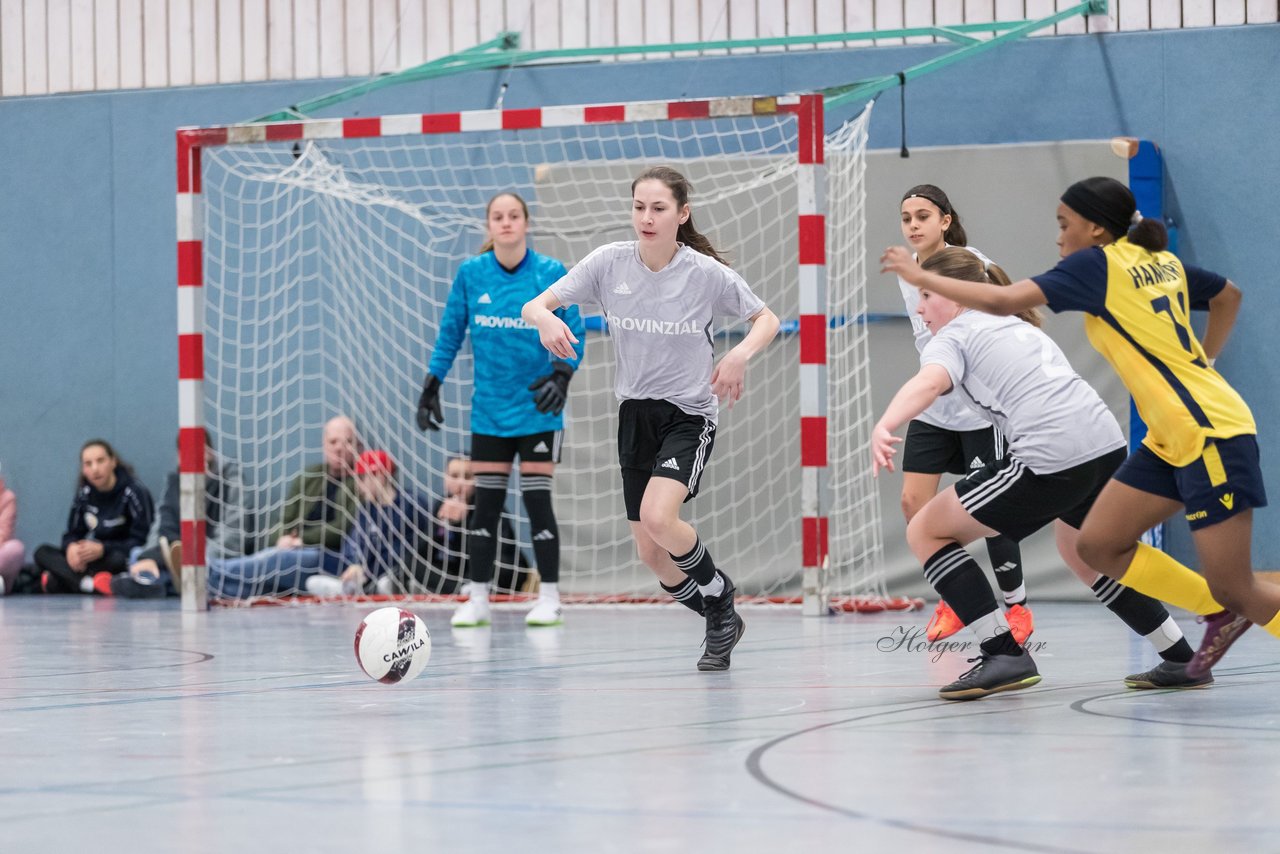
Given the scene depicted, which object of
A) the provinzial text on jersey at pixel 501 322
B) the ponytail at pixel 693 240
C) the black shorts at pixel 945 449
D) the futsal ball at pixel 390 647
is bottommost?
the futsal ball at pixel 390 647

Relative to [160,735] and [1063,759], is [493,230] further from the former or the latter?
[1063,759]

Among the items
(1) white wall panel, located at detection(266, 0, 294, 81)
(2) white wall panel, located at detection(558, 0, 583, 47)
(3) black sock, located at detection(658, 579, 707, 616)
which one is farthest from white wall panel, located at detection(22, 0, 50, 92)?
(3) black sock, located at detection(658, 579, 707, 616)

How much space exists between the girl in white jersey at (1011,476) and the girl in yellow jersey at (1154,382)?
219 mm

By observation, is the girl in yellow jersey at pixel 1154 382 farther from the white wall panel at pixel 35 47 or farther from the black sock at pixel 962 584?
the white wall panel at pixel 35 47

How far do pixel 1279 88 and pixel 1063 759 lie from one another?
6.85 m

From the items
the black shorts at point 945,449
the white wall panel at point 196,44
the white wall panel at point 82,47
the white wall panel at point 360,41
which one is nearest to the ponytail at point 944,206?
the black shorts at point 945,449

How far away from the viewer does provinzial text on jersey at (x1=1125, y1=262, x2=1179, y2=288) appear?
15.4 ft

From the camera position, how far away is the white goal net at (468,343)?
9938mm

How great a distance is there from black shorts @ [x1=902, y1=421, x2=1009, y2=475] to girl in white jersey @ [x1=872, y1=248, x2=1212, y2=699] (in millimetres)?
1571

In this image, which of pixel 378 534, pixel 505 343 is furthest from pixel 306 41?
pixel 505 343

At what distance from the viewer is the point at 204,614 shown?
9.33m

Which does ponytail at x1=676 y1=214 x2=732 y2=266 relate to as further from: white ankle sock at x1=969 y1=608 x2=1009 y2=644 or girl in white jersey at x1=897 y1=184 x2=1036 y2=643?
white ankle sock at x1=969 y1=608 x2=1009 y2=644

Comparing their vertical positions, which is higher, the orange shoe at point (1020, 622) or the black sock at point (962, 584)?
the black sock at point (962, 584)

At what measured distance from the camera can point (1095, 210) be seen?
4.77 m
